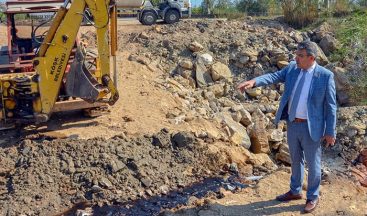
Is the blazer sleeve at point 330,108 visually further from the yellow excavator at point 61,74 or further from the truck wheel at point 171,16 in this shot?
the truck wheel at point 171,16

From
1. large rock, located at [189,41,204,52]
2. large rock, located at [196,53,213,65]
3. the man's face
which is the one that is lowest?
large rock, located at [196,53,213,65]

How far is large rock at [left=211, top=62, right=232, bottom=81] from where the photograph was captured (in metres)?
13.0

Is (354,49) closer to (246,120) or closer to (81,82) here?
(246,120)

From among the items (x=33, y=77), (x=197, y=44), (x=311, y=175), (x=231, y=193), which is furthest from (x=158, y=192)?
(x=197, y=44)

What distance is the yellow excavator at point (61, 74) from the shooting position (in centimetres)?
824

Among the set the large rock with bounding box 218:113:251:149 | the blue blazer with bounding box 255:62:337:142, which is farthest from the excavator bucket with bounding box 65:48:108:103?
the blue blazer with bounding box 255:62:337:142

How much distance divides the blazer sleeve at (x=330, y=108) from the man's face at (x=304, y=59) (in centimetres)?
27

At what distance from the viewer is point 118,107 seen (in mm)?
9922

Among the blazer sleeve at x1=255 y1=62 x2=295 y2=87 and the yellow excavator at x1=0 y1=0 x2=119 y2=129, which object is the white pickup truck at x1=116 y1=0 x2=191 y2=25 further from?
the blazer sleeve at x1=255 y1=62 x2=295 y2=87

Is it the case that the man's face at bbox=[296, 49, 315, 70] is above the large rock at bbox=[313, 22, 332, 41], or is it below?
above

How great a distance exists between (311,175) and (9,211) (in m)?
3.89

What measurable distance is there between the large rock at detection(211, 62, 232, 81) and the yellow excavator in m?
4.77

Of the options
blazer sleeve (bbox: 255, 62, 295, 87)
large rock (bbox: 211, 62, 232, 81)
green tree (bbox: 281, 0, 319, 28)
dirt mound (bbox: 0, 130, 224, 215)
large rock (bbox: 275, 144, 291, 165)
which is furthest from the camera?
green tree (bbox: 281, 0, 319, 28)

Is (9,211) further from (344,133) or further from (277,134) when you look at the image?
(344,133)
